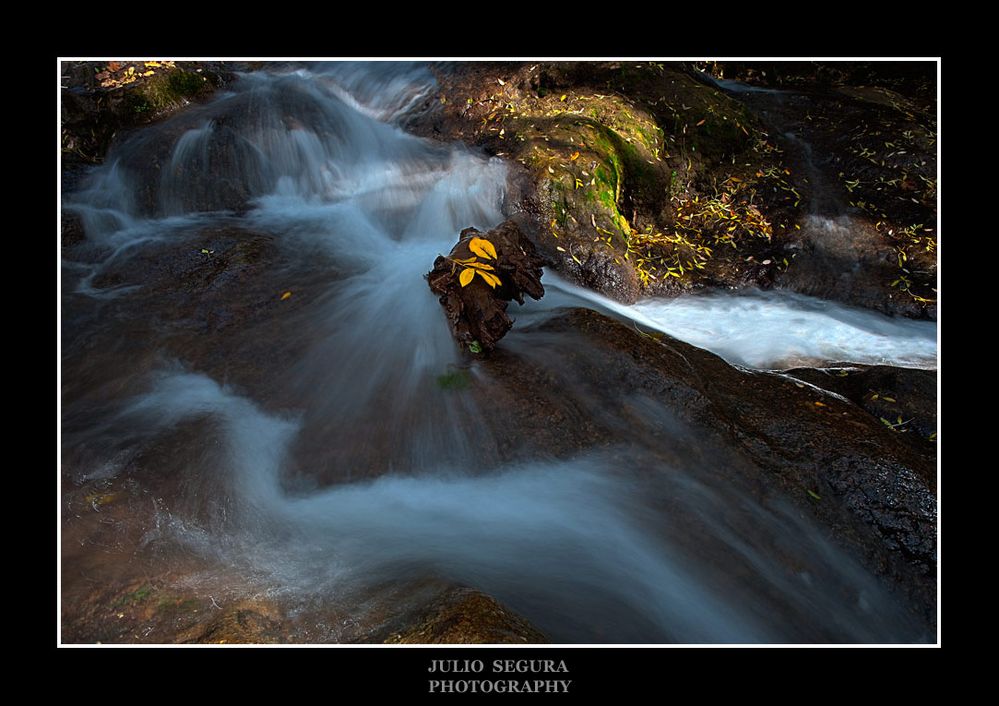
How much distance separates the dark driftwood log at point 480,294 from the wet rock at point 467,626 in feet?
7.08

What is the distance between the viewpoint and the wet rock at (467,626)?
2.51 meters

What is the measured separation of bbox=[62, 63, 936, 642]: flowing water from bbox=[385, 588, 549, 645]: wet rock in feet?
0.68

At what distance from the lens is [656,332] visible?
16.6 feet

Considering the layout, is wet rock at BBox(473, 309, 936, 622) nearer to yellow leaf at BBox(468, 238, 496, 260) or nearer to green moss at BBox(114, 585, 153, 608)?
yellow leaf at BBox(468, 238, 496, 260)

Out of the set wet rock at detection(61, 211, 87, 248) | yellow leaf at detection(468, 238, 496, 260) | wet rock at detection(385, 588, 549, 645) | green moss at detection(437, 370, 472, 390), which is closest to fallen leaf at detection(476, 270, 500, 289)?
yellow leaf at detection(468, 238, 496, 260)

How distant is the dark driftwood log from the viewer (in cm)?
441

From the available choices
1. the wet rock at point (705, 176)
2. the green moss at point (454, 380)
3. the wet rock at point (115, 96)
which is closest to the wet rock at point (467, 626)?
the green moss at point (454, 380)

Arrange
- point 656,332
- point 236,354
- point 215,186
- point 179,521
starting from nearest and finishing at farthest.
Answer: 1. point 179,521
2. point 236,354
3. point 656,332
4. point 215,186

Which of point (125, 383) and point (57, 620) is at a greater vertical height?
point (125, 383)

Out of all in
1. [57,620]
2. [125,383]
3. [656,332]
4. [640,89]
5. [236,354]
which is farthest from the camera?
[640,89]

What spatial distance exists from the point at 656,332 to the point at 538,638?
313 cm

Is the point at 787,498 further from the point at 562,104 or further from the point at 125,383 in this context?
the point at 562,104

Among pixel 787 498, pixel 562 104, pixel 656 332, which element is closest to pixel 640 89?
pixel 562 104

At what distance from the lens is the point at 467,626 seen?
99.8 inches
